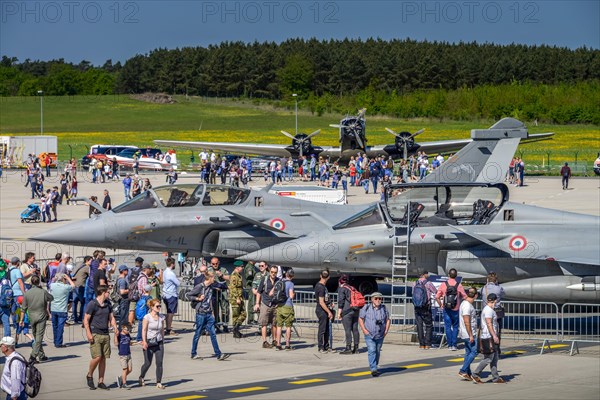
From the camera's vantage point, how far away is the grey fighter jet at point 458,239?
19.4 metres

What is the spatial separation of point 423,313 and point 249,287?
4207 millimetres

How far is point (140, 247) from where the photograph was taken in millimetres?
22172

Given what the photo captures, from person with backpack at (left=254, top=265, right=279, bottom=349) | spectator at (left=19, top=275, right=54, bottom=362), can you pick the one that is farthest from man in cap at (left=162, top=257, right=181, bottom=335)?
spectator at (left=19, top=275, right=54, bottom=362)

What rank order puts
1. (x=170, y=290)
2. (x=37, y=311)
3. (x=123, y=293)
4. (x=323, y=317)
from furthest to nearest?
(x=170, y=290) < (x=123, y=293) < (x=323, y=317) < (x=37, y=311)

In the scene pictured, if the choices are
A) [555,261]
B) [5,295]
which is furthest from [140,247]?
[555,261]

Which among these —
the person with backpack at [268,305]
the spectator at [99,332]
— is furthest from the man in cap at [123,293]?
the spectator at [99,332]

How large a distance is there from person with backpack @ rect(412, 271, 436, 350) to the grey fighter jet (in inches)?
94.9

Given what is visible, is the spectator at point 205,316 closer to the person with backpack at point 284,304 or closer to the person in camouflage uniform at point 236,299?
the person with backpack at point 284,304

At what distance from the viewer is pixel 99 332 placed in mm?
14320

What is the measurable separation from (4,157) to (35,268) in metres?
51.9

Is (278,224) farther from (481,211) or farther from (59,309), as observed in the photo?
(59,309)

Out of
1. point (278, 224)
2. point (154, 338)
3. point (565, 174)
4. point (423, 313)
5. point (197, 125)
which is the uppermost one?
point (197, 125)

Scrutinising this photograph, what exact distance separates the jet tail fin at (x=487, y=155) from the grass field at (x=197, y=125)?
43.7 meters

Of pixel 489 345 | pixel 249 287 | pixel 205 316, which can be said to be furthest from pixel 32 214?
pixel 489 345
